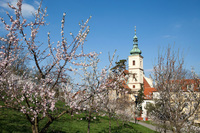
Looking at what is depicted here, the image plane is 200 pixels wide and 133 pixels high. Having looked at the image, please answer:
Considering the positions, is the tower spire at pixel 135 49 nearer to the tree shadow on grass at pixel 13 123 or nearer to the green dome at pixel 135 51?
the green dome at pixel 135 51

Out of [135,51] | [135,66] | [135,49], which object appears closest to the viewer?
[135,66]

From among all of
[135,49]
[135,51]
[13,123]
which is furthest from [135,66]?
[13,123]

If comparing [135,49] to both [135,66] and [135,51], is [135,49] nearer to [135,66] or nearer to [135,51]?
[135,51]

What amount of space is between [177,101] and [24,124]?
9.34 meters

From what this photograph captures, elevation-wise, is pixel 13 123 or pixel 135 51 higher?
pixel 135 51

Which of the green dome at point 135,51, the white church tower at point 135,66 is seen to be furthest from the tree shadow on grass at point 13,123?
the green dome at point 135,51

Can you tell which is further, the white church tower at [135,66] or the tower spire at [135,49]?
the tower spire at [135,49]

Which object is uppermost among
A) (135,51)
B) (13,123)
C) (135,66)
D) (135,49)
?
(135,49)

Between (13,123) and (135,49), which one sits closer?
(13,123)

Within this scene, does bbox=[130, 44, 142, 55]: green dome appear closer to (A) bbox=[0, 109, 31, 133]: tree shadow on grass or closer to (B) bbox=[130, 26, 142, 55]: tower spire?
(B) bbox=[130, 26, 142, 55]: tower spire

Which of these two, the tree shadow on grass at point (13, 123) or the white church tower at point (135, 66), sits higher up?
the white church tower at point (135, 66)

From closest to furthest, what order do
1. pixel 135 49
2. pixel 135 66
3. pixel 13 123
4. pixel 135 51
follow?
1. pixel 13 123
2. pixel 135 66
3. pixel 135 51
4. pixel 135 49

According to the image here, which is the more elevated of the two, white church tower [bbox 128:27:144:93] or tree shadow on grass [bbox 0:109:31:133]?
white church tower [bbox 128:27:144:93]

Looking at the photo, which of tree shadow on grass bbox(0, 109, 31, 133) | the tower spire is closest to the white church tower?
the tower spire
